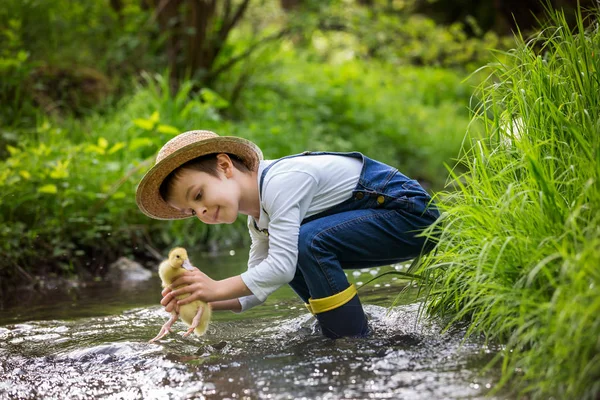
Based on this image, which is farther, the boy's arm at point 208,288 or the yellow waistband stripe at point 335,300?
the yellow waistband stripe at point 335,300

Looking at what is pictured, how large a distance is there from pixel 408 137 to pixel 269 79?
2.27 meters

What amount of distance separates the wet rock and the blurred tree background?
11 centimetres

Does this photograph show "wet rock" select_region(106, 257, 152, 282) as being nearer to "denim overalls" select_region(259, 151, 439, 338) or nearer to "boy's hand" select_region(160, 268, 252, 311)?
"denim overalls" select_region(259, 151, 439, 338)

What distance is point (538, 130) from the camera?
8.64 ft

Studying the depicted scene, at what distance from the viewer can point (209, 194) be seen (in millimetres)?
2781

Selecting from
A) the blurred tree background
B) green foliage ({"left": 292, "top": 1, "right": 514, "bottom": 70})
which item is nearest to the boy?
the blurred tree background

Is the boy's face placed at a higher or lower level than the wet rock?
higher

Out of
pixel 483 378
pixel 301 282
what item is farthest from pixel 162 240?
pixel 483 378

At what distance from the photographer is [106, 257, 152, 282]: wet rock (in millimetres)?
5171

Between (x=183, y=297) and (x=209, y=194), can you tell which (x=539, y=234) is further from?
(x=183, y=297)

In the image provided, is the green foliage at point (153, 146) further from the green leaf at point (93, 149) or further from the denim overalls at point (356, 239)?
the denim overalls at point (356, 239)

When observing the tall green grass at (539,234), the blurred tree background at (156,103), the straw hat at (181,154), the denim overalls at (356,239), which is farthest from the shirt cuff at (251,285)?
the blurred tree background at (156,103)

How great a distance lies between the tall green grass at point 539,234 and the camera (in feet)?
5.91

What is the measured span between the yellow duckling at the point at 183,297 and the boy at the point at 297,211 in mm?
51
